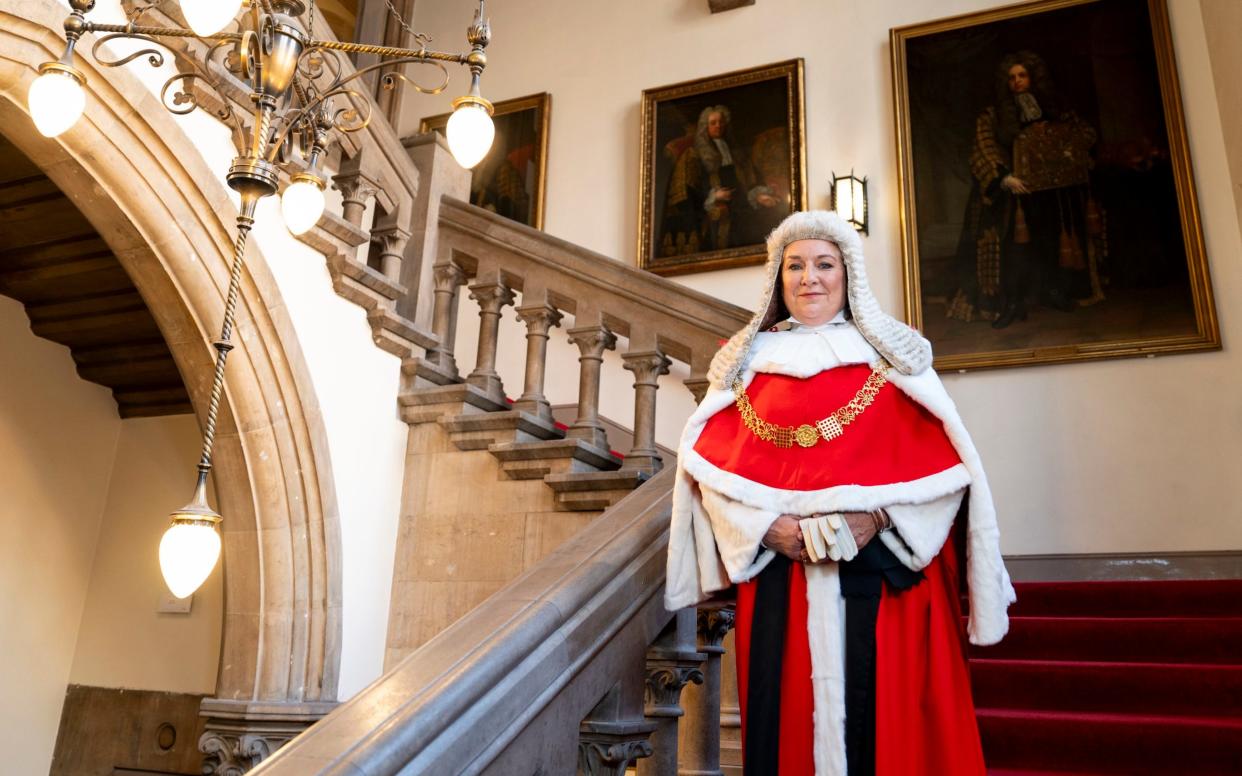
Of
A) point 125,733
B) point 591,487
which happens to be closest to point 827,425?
point 591,487

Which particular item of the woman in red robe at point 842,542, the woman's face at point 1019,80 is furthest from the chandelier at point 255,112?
the woman's face at point 1019,80

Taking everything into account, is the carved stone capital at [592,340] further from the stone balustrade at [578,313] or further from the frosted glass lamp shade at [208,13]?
the frosted glass lamp shade at [208,13]

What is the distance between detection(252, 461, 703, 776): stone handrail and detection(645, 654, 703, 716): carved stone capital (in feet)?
0.07

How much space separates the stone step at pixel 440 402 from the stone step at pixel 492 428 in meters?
0.05

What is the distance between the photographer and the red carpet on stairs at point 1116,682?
106 inches

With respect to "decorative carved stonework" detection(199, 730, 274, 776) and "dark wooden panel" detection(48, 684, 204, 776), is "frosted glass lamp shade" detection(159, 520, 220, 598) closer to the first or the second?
"decorative carved stonework" detection(199, 730, 274, 776)

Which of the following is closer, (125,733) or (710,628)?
(710,628)

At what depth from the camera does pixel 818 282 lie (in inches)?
91.4

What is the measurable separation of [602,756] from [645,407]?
7.75ft

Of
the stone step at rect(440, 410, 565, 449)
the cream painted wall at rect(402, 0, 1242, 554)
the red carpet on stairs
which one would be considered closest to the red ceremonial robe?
the red carpet on stairs

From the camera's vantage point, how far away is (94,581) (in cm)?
514

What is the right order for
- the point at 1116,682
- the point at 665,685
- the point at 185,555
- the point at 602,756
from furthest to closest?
the point at 1116,682, the point at 185,555, the point at 665,685, the point at 602,756

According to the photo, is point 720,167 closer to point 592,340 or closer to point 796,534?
point 592,340

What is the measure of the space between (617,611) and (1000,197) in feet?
15.6
